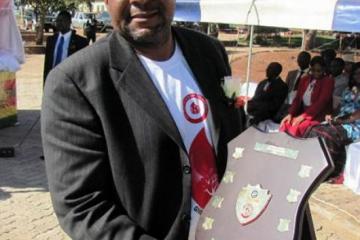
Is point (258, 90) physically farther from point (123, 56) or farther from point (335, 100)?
point (123, 56)

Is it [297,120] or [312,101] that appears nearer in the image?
[297,120]

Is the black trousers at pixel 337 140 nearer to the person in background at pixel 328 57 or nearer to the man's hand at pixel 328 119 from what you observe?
the man's hand at pixel 328 119

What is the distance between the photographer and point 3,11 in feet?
24.7

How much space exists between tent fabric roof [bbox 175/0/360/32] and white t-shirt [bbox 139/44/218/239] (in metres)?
4.40

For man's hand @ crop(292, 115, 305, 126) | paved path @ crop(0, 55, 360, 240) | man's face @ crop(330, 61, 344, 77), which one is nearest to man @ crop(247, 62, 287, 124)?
man's face @ crop(330, 61, 344, 77)

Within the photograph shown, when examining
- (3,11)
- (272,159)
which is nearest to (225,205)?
(272,159)

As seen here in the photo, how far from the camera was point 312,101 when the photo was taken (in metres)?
7.12

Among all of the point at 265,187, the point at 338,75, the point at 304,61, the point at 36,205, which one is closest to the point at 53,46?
the point at 36,205

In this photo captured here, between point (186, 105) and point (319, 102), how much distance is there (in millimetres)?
5774

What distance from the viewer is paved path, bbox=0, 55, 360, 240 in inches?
177

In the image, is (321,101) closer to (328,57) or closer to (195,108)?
(328,57)

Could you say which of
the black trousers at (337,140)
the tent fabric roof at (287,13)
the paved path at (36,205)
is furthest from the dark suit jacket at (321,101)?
the paved path at (36,205)

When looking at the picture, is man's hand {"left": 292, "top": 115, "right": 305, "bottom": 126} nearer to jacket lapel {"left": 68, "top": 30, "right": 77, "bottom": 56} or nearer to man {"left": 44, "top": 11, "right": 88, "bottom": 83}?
man {"left": 44, "top": 11, "right": 88, "bottom": 83}

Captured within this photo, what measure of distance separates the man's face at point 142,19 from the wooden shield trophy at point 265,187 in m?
0.37
